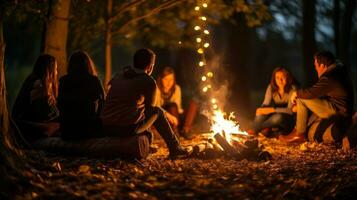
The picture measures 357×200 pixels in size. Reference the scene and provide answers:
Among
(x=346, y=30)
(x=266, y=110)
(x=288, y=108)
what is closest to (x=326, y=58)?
(x=288, y=108)

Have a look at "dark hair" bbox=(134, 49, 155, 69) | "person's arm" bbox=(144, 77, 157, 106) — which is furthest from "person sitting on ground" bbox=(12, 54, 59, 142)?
"person's arm" bbox=(144, 77, 157, 106)

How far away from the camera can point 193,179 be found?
6039mm

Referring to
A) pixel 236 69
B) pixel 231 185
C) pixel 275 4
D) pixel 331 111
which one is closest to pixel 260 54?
pixel 275 4

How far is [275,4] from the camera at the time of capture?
16750 millimetres

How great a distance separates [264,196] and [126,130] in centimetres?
237

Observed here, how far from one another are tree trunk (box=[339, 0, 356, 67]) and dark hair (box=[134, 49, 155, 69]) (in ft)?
31.8

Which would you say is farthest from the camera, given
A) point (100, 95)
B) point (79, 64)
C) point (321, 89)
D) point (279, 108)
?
point (279, 108)

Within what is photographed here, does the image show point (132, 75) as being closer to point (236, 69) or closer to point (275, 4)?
point (236, 69)

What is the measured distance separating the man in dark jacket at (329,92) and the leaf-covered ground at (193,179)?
1390 millimetres

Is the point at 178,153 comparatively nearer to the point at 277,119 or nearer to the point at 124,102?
the point at 124,102

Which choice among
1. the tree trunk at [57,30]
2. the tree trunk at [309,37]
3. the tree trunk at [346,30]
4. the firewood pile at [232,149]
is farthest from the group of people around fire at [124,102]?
the tree trunk at [346,30]

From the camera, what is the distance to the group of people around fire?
7.16 m

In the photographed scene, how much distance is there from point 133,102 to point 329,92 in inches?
134

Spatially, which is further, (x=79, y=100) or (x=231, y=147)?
(x=231, y=147)
